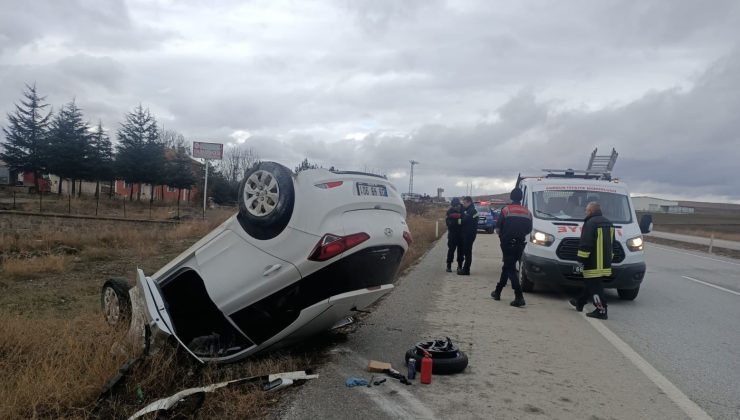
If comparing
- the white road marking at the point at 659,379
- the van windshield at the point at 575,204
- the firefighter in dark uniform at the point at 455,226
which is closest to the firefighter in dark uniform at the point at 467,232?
the firefighter in dark uniform at the point at 455,226

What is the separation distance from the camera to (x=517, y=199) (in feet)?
36.2

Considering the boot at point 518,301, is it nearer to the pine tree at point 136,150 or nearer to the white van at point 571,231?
Result: the white van at point 571,231

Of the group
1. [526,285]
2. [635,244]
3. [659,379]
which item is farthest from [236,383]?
[635,244]

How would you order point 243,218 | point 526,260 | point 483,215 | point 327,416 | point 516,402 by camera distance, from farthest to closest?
1. point 483,215
2. point 526,260
3. point 243,218
4. point 516,402
5. point 327,416

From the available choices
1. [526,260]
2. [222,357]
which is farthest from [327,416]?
[526,260]

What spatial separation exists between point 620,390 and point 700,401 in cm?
62

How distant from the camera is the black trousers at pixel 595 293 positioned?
7.74 meters

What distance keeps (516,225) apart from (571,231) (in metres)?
1.05

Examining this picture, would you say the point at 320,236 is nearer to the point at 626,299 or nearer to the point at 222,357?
the point at 222,357

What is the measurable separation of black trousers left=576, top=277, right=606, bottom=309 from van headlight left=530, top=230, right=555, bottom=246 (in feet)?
3.39

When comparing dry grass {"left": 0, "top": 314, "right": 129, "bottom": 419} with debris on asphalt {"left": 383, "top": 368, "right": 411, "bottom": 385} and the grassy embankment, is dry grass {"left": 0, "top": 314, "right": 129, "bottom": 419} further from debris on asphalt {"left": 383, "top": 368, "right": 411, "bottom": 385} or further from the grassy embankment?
debris on asphalt {"left": 383, "top": 368, "right": 411, "bottom": 385}

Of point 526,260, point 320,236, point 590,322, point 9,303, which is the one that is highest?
point 320,236

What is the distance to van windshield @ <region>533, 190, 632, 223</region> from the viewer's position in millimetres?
9594

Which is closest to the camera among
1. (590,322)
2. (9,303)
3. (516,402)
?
(516,402)
